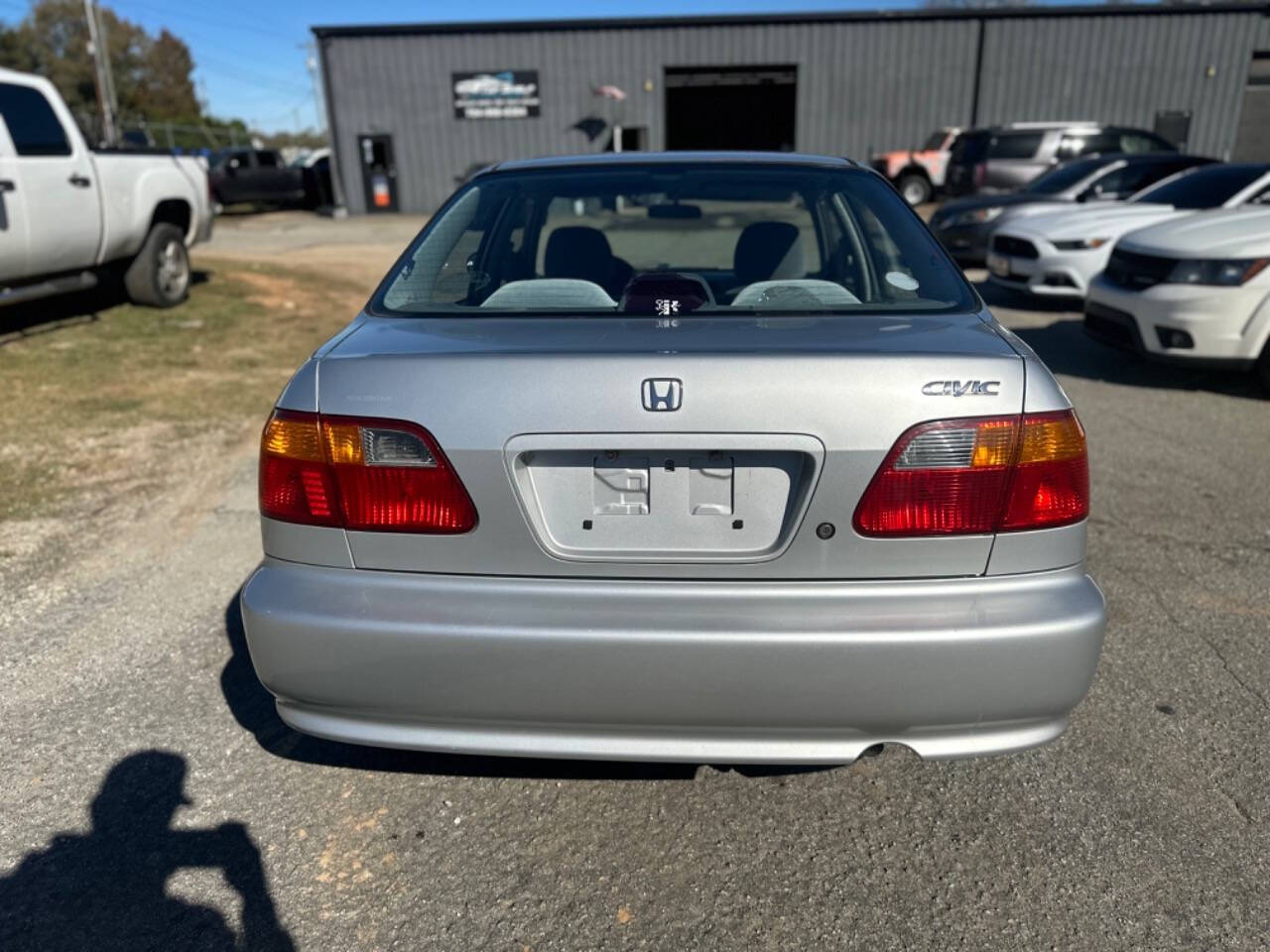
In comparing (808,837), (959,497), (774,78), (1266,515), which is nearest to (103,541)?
(808,837)

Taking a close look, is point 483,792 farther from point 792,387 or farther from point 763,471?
point 792,387

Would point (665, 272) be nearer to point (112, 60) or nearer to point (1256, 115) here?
point (1256, 115)

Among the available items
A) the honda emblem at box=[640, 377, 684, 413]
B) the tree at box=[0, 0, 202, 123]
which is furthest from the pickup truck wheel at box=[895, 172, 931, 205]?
the tree at box=[0, 0, 202, 123]

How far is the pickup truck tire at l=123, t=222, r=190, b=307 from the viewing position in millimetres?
8875

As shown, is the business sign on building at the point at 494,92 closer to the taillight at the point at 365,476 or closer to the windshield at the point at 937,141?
the windshield at the point at 937,141

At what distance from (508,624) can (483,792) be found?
0.76 metres

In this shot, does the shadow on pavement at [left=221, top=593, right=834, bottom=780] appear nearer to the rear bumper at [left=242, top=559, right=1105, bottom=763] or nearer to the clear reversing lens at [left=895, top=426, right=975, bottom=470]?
the rear bumper at [left=242, top=559, right=1105, bottom=763]

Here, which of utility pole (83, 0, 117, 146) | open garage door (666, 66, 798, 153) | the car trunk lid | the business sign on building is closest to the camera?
the car trunk lid

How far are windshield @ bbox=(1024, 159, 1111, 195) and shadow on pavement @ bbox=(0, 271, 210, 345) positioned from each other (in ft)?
34.3

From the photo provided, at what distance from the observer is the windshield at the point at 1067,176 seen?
11.4 m

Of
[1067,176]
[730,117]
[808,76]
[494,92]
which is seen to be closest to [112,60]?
[730,117]

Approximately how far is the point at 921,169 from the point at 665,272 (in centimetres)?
2171

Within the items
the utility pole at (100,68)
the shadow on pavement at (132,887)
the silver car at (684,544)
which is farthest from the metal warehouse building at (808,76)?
the silver car at (684,544)

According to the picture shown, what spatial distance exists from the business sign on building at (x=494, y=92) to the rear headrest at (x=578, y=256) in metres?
24.5
